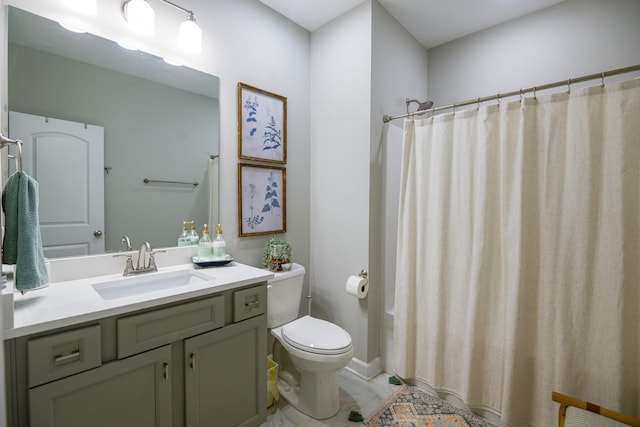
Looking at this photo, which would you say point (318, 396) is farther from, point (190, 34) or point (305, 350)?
point (190, 34)

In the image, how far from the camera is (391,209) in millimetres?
2268

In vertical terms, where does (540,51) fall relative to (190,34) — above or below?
above

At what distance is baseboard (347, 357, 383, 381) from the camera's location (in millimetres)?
2143

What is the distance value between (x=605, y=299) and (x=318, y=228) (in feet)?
5.61

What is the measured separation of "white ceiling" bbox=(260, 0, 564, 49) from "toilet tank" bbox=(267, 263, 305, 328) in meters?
1.84

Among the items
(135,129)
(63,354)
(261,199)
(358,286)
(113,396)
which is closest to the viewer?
(63,354)

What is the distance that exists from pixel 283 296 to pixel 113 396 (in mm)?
997

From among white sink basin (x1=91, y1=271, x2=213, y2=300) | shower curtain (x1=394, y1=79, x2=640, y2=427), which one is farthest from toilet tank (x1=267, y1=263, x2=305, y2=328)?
shower curtain (x1=394, y1=79, x2=640, y2=427)

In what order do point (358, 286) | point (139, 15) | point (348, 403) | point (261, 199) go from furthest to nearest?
point (261, 199) < point (358, 286) < point (348, 403) < point (139, 15)

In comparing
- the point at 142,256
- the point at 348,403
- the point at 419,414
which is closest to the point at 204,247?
the point at 142,256

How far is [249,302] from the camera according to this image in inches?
61.3

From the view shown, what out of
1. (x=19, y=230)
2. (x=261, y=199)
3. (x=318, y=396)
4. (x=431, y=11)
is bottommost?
(x=318, y=396)

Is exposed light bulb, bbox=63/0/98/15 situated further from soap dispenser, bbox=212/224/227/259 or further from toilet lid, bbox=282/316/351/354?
toilet lid, bbox=282/316/351/354

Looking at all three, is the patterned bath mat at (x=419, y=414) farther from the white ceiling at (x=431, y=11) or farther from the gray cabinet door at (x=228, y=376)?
the white ceiling at (x=431, y=11)
